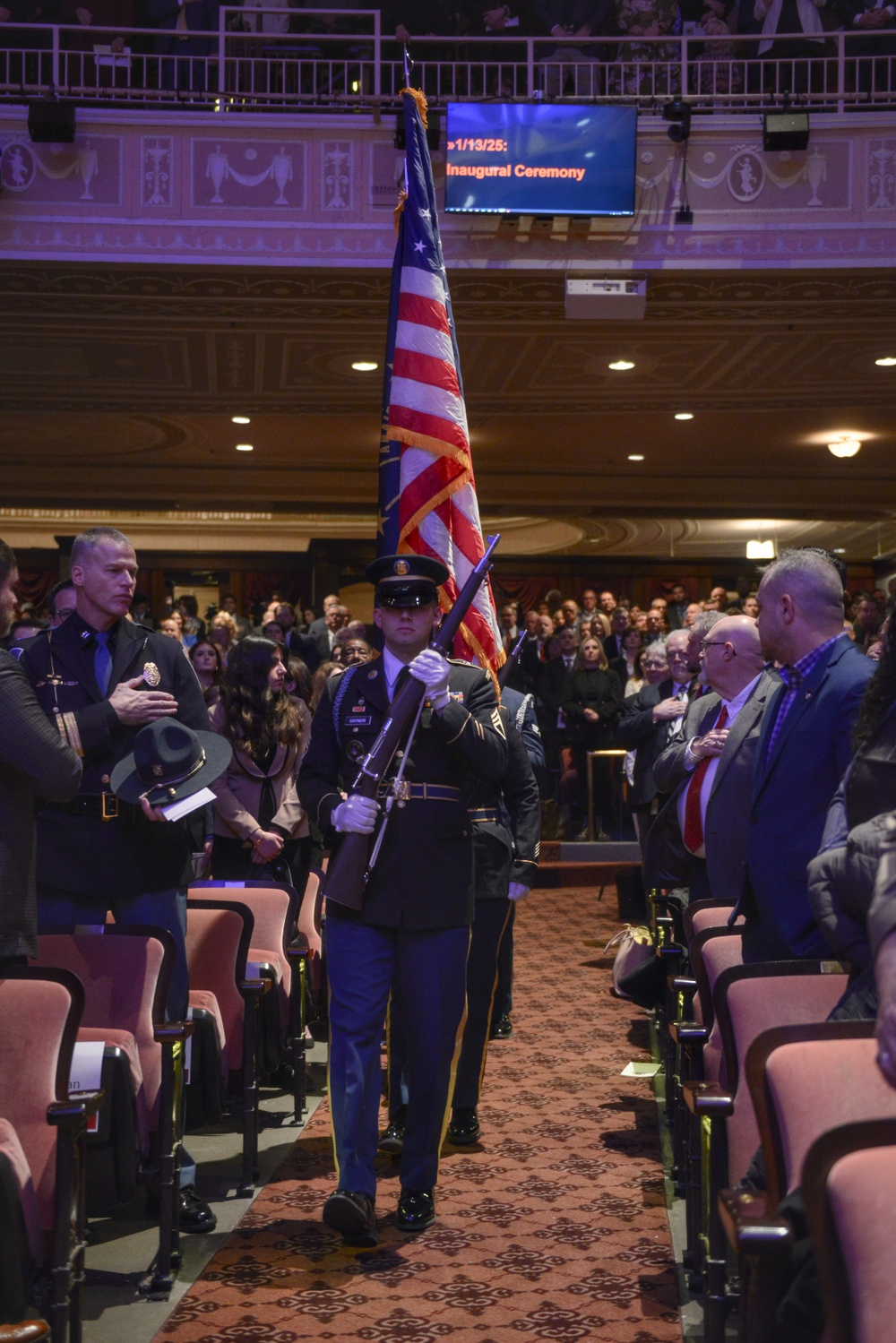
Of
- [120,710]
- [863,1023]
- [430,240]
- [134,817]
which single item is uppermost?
[430,240]

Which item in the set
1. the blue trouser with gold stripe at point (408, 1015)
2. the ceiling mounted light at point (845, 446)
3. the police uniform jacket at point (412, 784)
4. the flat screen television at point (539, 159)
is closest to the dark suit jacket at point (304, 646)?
the flat screen television at point (539, 159)

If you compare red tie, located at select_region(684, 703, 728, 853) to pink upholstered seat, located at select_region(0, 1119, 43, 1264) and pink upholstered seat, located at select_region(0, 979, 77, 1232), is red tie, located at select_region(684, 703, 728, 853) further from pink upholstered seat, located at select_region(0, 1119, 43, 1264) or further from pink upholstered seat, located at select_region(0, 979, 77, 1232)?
pink upholstered seat, located at select_region(0, 1119, 43, 1264)

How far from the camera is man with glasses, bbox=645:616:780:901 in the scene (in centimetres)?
362

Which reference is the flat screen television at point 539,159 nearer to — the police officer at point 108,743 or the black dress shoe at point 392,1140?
the police officer at point 108,743

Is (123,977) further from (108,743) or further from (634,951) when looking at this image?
→ (634,951)

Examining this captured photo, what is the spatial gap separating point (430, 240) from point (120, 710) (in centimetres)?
242

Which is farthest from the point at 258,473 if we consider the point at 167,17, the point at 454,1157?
the point at 454,1157

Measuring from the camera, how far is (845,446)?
1221 centimetres

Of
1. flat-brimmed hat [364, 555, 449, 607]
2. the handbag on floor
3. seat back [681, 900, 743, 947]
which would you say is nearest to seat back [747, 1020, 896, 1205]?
seat back [681, 900, 743, 947]

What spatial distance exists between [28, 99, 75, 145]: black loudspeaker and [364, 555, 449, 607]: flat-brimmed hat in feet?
19.8

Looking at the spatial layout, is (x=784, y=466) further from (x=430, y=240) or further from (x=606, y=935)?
(x=430, y=240)

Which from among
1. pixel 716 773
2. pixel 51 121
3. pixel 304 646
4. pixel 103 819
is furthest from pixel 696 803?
pixel 304 646

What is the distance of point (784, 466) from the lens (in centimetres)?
1387

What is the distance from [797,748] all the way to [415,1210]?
1.49 metres
